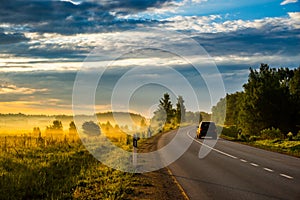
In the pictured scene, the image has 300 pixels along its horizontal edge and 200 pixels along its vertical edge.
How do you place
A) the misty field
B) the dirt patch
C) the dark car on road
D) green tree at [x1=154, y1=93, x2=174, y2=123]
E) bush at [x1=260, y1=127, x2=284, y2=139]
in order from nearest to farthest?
the dirt patch → the misty field → the dark car on road → bush at [x1=260, y1=127, x2=284, y2=139] → green tree at [x1=154, y1=93, x2=174, y2=123]

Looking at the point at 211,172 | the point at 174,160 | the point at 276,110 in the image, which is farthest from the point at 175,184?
the point at 276,110

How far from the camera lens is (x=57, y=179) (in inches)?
553

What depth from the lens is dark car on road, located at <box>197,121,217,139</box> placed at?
43.4m

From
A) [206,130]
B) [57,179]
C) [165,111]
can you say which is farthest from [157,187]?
[165,111]

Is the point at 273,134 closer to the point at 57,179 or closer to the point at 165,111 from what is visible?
the point at 57,179

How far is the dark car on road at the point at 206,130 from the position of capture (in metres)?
43.4

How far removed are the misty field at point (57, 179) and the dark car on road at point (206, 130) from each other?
24.3m

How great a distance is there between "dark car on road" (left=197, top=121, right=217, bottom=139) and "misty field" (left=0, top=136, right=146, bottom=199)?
79.8 ft

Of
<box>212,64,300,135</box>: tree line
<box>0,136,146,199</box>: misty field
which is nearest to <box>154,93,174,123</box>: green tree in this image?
<box>212,64,300,135</box>: tree line

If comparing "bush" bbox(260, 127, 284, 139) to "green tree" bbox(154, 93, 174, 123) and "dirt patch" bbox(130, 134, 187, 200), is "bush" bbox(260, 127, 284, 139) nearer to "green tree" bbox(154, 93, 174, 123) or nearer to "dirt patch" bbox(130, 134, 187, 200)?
"dirt patch" bbox(130, 134, 187, 200)

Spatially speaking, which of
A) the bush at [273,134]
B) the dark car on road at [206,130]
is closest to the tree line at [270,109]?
the bush at [273,134]

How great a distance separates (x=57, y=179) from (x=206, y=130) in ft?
102

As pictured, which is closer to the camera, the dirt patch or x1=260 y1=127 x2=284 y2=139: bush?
the dirt patch

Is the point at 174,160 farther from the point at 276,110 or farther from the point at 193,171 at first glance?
the point at 276,110
